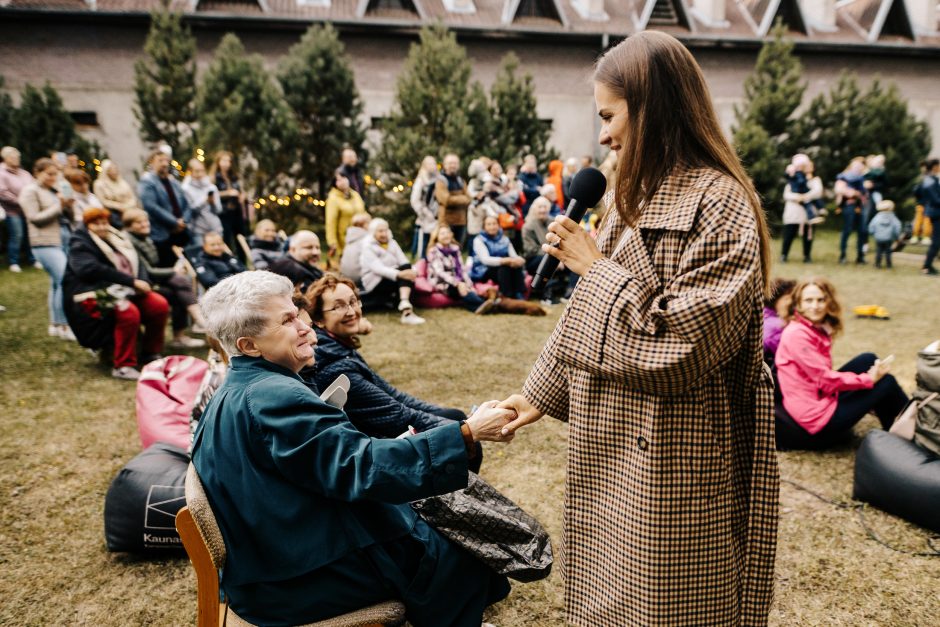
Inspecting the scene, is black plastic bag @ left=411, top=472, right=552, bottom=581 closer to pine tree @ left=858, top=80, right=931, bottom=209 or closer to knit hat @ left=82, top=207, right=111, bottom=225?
knit hat @ left=82, top=207, right=111, bottom=225

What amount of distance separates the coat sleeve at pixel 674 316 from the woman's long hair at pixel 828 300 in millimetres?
3228

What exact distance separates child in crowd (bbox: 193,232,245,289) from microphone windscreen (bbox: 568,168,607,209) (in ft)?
18.4

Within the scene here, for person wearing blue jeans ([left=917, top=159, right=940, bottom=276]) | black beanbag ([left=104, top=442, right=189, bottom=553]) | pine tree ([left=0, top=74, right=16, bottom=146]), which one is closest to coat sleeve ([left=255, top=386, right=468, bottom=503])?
black beanbag ([left=104, top=442, right=189, bottom=553])

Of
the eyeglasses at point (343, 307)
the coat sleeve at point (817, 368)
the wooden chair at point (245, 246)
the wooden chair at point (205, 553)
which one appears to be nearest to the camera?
the wooden chair at point (205, 553)

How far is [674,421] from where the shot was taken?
1399 millimetres

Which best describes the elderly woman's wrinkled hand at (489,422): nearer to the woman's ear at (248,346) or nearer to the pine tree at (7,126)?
the woman's ear at (248,346)

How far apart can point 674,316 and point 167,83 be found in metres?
16.4

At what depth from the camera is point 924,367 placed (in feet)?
11.6

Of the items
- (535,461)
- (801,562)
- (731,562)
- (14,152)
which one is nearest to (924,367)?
(801,562)

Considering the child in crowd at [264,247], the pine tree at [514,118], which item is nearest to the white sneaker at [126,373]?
the child in crowd at [264,247]

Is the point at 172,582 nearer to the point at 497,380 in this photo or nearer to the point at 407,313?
the point at 497,380

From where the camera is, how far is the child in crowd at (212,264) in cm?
674

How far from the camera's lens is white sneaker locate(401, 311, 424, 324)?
7848mm

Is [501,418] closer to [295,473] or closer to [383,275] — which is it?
[295,473]
